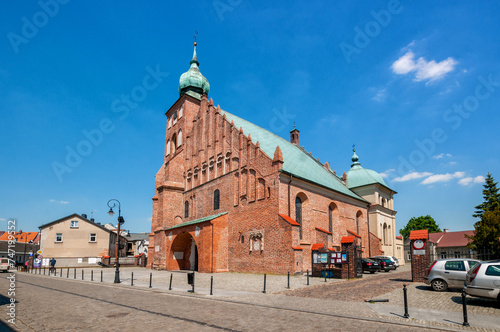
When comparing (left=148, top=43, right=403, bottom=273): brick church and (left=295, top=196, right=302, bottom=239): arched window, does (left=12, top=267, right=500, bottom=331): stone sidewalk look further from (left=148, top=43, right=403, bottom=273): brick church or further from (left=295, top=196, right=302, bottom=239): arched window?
(left=295, top=196, right=302, bottom=239): arched window

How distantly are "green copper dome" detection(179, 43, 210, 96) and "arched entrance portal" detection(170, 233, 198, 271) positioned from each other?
693 inches

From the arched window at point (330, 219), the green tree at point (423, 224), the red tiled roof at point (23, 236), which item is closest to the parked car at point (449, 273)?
the arched window at point (330, 219)

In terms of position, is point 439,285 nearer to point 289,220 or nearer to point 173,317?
point 289,220

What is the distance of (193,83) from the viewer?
39562 mm

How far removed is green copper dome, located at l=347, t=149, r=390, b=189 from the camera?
146 feet

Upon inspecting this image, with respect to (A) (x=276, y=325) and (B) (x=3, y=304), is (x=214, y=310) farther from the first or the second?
(B) (x=3, y=304)

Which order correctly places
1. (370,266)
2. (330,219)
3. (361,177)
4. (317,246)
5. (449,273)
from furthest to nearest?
(361,177), (330,219), (370,266), (317,246), (449,273)

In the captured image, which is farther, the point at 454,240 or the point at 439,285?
the point at 454,240

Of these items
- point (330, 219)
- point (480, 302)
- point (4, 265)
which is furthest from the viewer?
point (4, 265)

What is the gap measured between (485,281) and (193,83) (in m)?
34.9

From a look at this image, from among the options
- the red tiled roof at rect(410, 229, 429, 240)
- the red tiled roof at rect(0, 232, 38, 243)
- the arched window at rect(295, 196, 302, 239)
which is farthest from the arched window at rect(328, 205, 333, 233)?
the red tiled roof at rect(0, 232, 38, 243)

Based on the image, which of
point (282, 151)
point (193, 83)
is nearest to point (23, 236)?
point (193, 83)

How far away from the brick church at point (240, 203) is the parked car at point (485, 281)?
378 inches

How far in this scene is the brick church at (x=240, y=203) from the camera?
2559 centimetres
